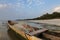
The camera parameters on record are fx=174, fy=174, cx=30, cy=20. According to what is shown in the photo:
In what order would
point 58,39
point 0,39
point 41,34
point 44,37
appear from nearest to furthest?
point 58,39, point 44,37, point 41,34, point 0,39

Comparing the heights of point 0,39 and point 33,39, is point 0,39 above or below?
below

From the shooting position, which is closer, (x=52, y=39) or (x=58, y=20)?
(x=52, y=39)

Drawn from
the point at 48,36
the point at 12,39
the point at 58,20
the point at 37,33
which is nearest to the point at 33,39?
the point at 48,36

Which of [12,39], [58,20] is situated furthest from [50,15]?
[12,39]

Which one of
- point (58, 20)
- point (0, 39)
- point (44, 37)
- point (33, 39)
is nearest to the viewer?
point (33, 39)

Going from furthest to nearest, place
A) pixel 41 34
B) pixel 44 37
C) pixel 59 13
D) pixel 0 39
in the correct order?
pixel 59 13 → pixel 0 39 → pixel 41 34 → pixel 44 37

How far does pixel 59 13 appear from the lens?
23.2 metres

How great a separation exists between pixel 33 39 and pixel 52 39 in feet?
2.49

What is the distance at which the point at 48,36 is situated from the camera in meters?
7.33

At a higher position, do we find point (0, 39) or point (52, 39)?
point (52, 39)

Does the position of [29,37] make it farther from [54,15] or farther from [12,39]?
[54,15]

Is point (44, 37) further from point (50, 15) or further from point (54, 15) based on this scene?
point (50, 15)

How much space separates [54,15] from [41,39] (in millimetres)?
17177

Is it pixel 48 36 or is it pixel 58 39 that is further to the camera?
pixel 48 36
